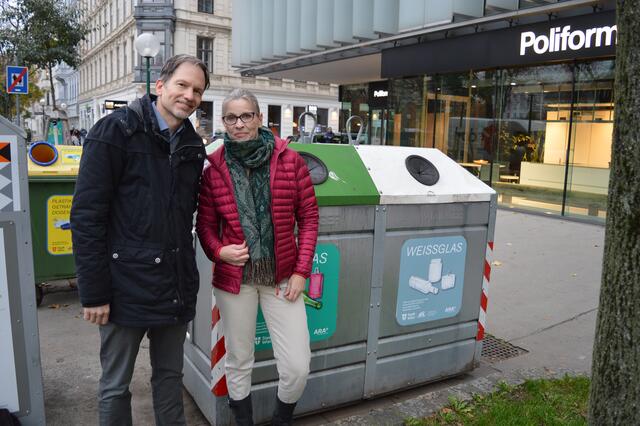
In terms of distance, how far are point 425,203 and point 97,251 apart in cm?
203

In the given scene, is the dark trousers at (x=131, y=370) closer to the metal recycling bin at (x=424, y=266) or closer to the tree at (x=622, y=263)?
the metal recycling bin at (x=424, y=266)

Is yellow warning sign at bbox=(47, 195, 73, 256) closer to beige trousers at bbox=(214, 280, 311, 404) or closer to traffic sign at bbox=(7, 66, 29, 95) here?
beige trousers at bbox=(214, 280, 311, 404)

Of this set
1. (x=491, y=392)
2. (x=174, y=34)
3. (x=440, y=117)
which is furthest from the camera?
(x=174, y=34)

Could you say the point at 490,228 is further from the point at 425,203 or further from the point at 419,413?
the point at 419,413

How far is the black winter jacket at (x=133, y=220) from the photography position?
2.18 m

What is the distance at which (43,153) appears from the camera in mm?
5297

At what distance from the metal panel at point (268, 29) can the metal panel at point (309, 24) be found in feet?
9.64

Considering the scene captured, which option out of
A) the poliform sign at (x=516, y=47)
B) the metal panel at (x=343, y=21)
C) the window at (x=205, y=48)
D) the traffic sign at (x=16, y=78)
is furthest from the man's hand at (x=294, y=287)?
the window at (x=205, y=48)

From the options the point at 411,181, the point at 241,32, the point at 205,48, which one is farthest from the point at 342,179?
the point at 205,48

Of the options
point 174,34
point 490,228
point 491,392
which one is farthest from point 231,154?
point 174,34

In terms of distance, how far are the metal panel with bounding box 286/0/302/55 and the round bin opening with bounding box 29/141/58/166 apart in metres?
14.5

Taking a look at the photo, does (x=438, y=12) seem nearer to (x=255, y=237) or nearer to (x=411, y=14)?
(x=411, y=14)

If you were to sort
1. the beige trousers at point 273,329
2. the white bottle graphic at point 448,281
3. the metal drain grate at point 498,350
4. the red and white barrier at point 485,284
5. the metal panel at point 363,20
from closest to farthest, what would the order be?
1. the beige trousers at point 273,329
2. the white bottle graphic at point 448,281
3. the red and white barrier at point 485,284
4. the metal drain grate at point 498,350
5. the metal panel at point 363,20

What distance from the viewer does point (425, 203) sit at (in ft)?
11.4
